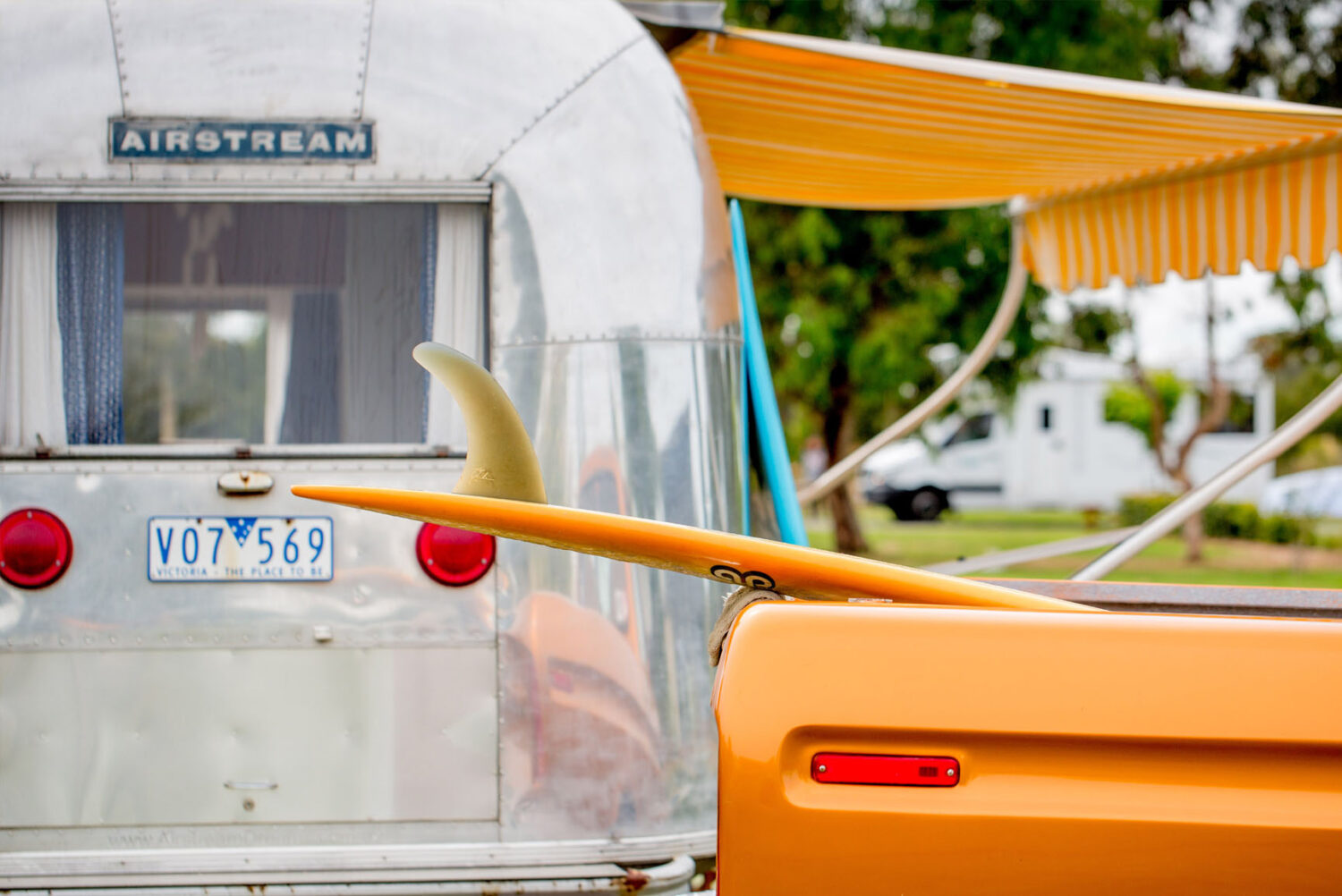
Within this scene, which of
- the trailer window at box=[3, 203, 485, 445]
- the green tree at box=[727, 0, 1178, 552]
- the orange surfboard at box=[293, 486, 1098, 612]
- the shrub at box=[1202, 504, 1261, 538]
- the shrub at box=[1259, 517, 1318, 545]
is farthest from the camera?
the shrub at box=[1202, 504, 1261, 538]

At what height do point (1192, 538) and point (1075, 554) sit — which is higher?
point (1192, 538)

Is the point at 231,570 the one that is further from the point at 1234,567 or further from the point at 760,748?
the point at 1234,567

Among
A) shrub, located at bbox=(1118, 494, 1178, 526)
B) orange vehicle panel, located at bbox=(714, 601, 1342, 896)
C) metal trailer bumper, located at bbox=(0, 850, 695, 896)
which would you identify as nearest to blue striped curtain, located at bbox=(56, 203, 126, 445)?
metal trailer bumper, located at bbox=(0, 850, 695, 896)

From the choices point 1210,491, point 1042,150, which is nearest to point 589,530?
point 1210,491

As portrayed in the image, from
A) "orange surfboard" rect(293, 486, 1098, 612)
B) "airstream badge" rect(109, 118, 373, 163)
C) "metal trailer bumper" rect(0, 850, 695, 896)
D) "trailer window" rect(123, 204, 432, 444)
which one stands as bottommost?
"metal trailer bumper" rect(0, 850, 695, 896)

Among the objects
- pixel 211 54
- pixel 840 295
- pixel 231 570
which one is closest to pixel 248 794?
pixel 231 570

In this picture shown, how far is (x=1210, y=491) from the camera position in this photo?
4664 millimetres

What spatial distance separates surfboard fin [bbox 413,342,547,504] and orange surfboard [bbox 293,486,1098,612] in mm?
29

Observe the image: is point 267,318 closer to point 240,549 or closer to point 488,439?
point 240,549

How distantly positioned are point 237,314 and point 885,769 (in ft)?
6.91

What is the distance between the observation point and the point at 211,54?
2.98 m

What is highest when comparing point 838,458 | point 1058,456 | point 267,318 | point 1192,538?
point 267,318

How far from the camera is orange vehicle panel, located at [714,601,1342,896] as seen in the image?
5.72 feet

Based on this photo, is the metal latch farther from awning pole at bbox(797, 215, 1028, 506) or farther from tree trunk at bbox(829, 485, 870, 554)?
tree trunk at bbox(829, 485, 870, 554)
